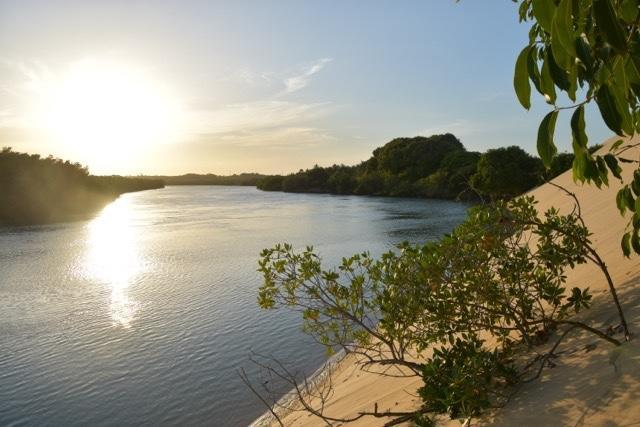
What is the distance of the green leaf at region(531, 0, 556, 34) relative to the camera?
102cm

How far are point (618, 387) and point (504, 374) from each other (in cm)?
86

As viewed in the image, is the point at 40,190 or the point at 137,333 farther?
the point at 40,190

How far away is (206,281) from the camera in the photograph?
16.2 m

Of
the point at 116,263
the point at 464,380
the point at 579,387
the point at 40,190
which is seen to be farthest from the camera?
the point at 40,190

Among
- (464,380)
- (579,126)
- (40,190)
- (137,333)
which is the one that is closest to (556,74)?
(579,126)

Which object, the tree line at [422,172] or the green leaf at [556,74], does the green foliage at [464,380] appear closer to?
the green leaf at [556,74]

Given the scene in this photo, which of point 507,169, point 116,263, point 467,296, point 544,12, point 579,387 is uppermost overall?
point 507,169

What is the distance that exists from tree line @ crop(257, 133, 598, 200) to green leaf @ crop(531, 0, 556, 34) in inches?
1288

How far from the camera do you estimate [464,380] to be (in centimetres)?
349

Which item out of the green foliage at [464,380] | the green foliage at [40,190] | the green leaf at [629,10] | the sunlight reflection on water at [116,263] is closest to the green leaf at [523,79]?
the green leaf at [629,10]

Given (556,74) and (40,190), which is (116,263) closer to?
(556,74)

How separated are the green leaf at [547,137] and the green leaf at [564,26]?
0.19 metres

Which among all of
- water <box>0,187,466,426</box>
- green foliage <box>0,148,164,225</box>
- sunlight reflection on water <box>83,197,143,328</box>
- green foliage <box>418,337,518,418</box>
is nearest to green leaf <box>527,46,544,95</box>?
green foliage <box>418,337,518,418</box>

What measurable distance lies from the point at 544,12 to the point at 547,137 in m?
0.32
